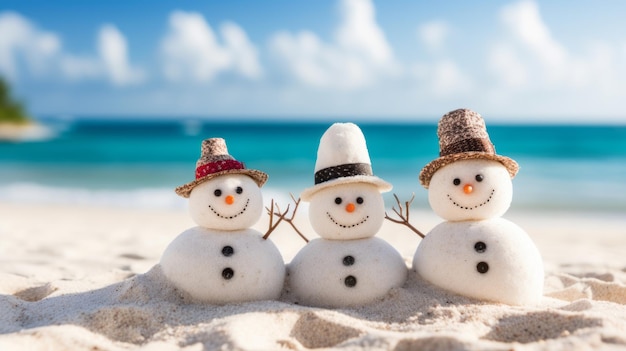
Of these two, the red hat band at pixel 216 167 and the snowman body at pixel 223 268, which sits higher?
the red hat band at pixel 216 167

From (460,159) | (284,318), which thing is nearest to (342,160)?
(460,159)

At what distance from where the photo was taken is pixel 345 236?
3773 mm

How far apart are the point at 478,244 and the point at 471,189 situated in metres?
0.32

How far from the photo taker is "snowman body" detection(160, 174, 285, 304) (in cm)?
364

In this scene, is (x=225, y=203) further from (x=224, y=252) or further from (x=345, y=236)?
(x=345, y=236)

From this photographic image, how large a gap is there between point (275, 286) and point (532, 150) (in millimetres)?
28241

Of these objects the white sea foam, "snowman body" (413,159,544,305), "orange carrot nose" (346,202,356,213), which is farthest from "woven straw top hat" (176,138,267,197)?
the white sea foam

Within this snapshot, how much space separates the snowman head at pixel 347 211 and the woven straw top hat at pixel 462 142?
0.38 m

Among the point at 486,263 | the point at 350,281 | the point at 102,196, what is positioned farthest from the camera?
the point at 102,196

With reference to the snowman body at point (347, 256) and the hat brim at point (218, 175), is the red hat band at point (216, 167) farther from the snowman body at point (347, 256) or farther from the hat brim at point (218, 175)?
the snowman body at point (347, 256)

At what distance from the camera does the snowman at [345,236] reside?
3.67 m

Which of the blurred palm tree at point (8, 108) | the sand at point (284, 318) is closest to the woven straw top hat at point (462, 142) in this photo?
the sand at point (284, 318)

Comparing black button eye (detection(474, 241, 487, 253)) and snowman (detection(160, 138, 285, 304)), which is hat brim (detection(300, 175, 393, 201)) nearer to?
snowman (detection(160, 138, 285, 304))

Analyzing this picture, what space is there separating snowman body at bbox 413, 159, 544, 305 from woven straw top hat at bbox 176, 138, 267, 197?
1.13 metres
